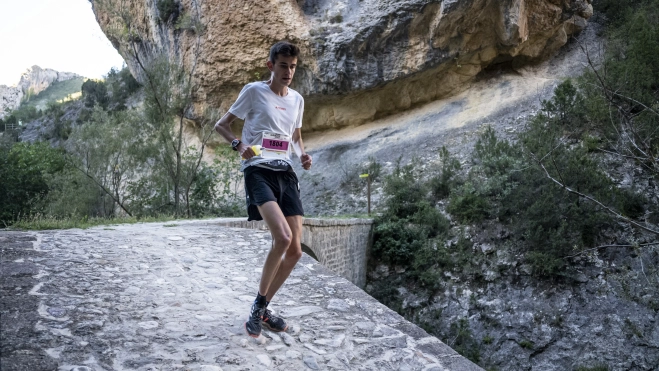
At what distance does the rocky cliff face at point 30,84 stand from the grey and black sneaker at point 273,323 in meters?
67.2

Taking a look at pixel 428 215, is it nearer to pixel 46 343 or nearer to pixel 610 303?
pixel 610 303

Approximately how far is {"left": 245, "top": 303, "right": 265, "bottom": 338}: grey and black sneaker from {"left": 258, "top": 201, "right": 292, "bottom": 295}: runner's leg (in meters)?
0.18

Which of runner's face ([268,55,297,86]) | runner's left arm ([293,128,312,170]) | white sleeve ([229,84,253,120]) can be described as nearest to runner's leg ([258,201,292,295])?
runner's left arm ([293,128,312,170])

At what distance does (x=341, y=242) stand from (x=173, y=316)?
7.74 metres

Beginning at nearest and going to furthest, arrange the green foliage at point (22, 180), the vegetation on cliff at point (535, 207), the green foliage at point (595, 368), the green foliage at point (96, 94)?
the green foliage at point (595, 368) < the vegetation on cliff at point (535, 207) < the green foliage at point (22, 180) < the green foliage at point (96, 94)

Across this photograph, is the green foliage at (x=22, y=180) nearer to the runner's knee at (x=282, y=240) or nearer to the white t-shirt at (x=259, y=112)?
the white t-shirt at (x=259, y=112)

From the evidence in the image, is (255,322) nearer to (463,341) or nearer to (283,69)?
(283,69)

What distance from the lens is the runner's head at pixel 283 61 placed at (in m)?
3.14

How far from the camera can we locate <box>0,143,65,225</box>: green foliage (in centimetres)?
1517

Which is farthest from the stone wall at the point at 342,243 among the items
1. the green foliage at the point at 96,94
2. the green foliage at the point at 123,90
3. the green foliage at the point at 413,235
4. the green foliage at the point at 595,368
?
the green foliage at the point at 96,94

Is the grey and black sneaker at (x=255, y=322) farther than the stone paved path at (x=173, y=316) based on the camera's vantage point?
Yes

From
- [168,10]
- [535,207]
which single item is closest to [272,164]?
[535,207]

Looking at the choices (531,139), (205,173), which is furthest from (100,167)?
(531,139)

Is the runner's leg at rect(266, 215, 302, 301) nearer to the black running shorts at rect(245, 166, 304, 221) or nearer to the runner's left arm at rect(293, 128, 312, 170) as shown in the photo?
the black running shorts at rect(245, 166, 304, 221)
